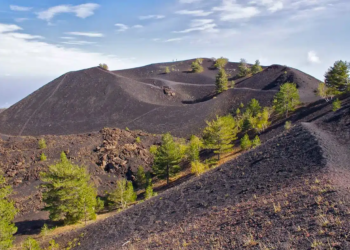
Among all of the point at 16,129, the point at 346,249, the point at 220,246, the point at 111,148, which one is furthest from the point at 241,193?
the point at 16,129

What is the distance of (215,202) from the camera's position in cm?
1507

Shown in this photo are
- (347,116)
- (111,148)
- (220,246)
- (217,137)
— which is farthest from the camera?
(111,148)

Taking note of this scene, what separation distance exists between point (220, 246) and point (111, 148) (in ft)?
103

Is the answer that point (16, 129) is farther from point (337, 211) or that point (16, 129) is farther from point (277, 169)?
point (337, 211)

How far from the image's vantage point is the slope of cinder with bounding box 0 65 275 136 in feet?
191

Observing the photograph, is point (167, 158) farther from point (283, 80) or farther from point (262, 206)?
point (283, 80)

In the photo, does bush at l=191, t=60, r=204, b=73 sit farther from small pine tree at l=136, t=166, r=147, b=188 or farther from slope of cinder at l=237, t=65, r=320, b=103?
small pine tree at l=136, t=166, r=147, b=188

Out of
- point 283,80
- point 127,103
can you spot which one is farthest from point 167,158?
point 283,80

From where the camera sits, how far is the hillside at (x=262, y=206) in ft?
27.5

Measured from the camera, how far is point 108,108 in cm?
6650

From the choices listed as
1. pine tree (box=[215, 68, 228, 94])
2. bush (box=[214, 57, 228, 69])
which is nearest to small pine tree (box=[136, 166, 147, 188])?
pine tree (box=[215, 68, 228, 94])

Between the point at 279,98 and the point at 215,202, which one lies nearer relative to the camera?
the point at 215,202

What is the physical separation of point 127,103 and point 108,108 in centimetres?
511

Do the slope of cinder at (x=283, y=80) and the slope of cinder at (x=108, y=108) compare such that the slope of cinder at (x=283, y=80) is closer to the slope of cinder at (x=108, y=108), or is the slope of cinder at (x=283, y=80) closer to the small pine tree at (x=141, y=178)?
the slope of cinder at (x=108, y=108)
